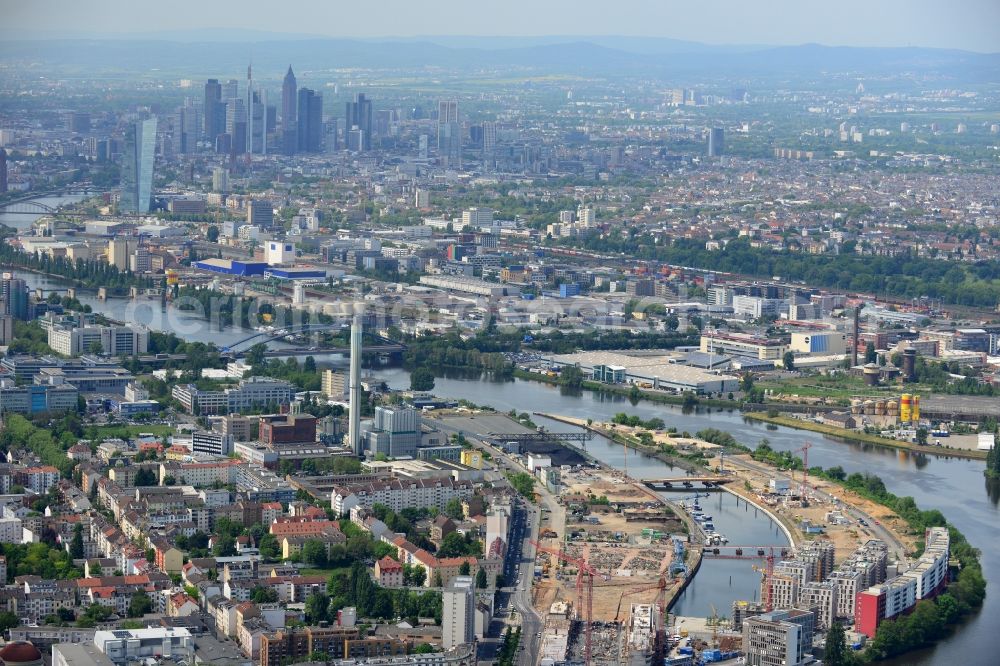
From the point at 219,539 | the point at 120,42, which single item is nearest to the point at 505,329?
the point at 219,539

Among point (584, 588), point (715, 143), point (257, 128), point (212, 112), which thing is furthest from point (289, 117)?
point (584, 588)

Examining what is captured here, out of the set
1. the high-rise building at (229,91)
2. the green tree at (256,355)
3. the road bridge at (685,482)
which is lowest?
the green tree at (256,355)

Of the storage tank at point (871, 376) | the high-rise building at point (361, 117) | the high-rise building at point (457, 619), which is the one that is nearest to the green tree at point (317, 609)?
the high-rise building at point (457, 619)

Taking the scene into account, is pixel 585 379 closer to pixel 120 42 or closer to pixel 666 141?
pixel 666 141

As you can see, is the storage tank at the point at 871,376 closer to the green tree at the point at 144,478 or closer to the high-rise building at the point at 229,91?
the green tree at the point at 144,478

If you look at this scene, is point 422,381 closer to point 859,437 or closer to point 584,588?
point 859,437

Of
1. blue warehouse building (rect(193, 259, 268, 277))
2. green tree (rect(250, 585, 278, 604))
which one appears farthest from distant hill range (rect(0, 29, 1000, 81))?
green tree (rect(250, 585, 278, 604))
